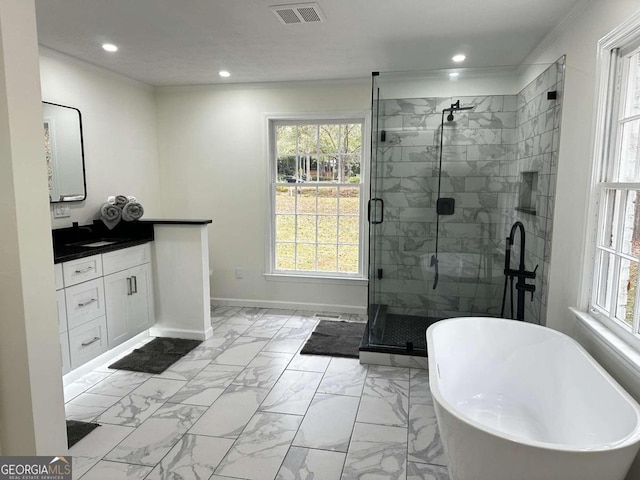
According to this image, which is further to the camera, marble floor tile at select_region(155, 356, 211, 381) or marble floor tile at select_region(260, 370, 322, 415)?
marble floor tile at select_region(155, 356, 211, 381)

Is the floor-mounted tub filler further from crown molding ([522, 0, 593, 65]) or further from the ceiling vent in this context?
the ceiling vent

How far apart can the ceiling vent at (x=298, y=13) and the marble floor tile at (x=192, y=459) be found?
2560mm

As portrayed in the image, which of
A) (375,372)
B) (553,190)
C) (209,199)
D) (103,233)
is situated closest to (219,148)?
(209,199)

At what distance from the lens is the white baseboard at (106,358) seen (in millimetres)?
3086

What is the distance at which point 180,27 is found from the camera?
2.97 metres

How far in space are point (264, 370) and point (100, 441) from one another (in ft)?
4.01

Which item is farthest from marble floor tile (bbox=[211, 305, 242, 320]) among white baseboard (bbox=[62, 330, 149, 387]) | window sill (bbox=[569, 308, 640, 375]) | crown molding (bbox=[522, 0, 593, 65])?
crown molding (bbox=[522, 0, 593, 65])

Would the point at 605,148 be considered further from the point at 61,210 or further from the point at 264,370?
the point at 61,210

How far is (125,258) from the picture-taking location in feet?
11.7

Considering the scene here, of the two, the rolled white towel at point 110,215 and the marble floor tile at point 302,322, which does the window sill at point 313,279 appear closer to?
the marble floor tile at point 302,322

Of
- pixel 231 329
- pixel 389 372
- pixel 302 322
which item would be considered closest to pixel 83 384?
pixel 231 329

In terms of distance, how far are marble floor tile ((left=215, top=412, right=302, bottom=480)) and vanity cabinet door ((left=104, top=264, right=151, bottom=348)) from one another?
1523 mm

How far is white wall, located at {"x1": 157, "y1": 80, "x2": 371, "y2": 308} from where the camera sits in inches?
185

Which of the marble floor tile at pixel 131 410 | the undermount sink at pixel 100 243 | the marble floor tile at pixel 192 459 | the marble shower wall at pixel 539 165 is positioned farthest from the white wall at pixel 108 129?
the marble shower wall at pixel 539 165
